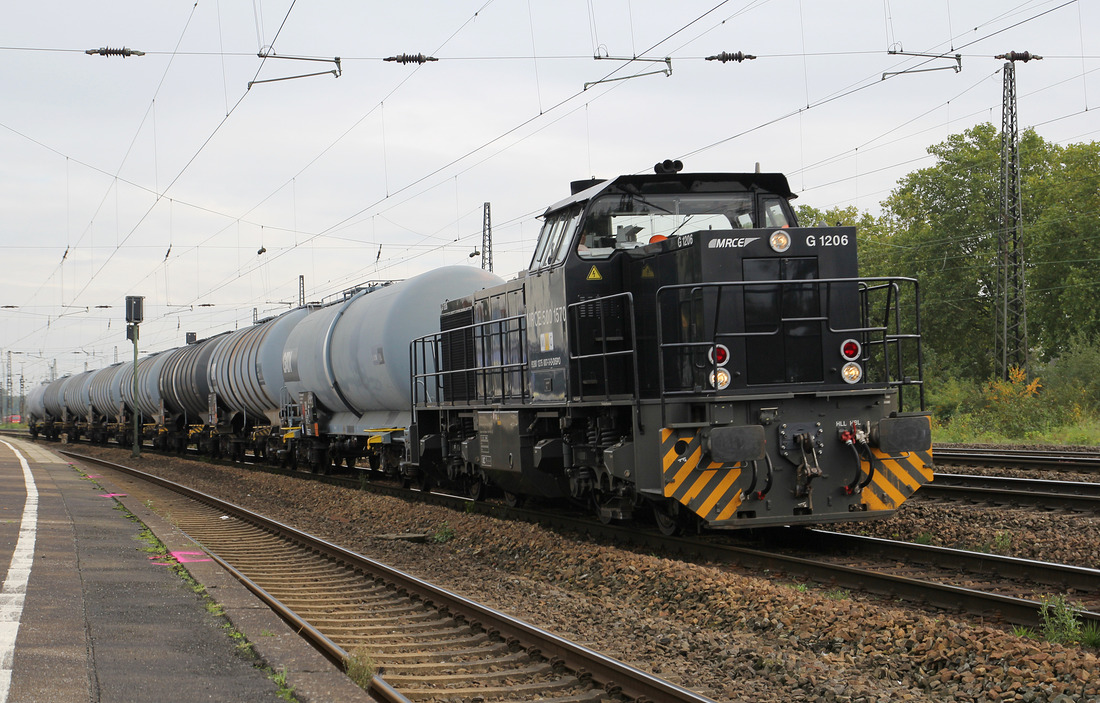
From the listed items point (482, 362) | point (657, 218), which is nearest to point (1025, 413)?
point (482, 362)

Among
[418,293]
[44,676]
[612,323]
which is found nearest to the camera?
[44,676]

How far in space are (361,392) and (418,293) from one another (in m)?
2.54

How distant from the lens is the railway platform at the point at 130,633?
187 inches

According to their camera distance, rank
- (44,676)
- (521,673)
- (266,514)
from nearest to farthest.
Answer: (44,676)
(521,673)
(266,514)

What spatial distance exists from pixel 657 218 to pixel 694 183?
0.52m

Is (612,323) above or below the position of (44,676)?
above

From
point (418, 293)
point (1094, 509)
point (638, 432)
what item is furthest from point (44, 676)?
point (418, 293)

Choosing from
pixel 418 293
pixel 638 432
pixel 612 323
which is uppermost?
pixel 418 293

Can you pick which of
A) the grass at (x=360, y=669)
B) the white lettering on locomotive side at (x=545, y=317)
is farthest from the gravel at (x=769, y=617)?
the white lettering on locomotive side at (x=545, y=317)

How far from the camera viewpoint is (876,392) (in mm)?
8531

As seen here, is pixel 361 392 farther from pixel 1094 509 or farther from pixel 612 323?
pixel 1094 509

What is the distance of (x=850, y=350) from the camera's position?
8812 millimetres

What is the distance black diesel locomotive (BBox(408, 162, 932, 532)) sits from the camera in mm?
8250

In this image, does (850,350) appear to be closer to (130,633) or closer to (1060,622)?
(1060,622)
